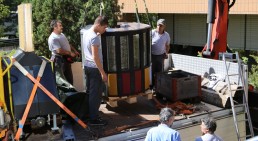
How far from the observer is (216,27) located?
7.93 metres

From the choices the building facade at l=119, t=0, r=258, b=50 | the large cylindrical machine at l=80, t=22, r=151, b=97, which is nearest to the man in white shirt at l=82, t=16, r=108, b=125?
the large cylindrical machine at l=80, t=22, r=151, b=97

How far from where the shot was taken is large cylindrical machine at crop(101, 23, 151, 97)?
6239mm

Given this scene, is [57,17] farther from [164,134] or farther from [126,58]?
[164,134]

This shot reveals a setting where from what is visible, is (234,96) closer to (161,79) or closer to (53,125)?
(161,79)

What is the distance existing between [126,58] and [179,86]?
1.16 meters

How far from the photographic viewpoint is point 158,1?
57.1 ft

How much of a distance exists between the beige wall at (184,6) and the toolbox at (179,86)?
8.30 meters

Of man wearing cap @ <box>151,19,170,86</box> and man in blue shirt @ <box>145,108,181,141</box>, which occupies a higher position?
man wearing cap @ <box>151,19,170,86</box>

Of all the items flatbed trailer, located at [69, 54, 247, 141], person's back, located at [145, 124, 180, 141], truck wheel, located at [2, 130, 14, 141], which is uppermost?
person's back, located at [145, 124, 180, 141]

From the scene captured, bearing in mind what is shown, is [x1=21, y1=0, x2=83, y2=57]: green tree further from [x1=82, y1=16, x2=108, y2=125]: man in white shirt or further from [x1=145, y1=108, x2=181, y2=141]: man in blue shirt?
[x1=145, y1=108, x2=181, y2=141]: man in blue shirt

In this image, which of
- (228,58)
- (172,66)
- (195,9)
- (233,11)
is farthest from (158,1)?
(228,58)

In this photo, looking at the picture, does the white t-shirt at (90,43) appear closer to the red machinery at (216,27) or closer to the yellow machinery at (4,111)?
the yellow machinery at (4,111)

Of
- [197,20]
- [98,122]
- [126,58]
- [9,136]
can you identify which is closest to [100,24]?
[126,58]

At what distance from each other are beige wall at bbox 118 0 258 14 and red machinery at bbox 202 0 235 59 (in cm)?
683
